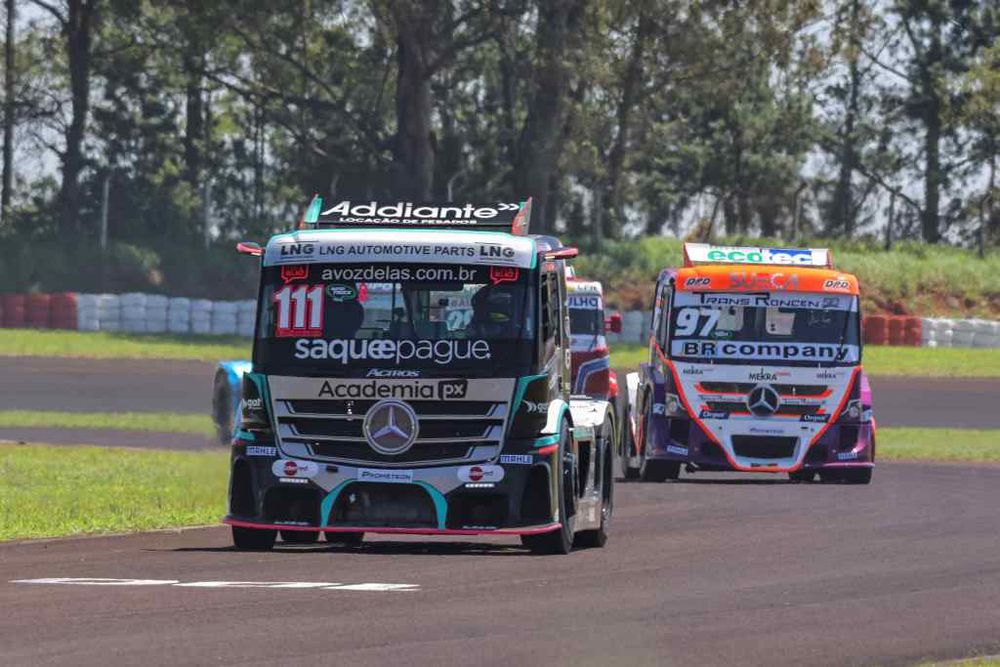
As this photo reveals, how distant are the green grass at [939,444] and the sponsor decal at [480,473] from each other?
1695 cm

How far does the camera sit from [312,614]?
1065cm

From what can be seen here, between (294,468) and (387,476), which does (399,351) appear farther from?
(294,468)

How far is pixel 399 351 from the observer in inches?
551

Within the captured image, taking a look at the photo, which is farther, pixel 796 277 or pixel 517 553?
pixel 796 277

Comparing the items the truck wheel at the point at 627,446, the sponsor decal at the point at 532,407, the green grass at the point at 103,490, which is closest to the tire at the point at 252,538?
the sponsor decal at the point at 532,407

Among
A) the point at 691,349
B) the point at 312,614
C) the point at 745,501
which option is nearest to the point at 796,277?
the point at 691,349

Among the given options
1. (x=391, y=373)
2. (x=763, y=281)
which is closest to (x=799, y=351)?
(x=763, y=281)

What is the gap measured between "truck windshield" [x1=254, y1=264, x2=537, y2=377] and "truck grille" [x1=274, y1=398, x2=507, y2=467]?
0.78 ft

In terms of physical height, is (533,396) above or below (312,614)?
above

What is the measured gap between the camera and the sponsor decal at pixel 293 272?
47.1ft

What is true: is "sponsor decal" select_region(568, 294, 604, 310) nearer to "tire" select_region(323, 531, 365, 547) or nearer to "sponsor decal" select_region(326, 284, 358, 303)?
"tire" select_region(323, 531, 365, 547)

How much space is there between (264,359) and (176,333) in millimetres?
33681

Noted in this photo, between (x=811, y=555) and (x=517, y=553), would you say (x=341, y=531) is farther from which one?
(x=811, y=555)

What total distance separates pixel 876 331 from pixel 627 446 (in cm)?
2315
